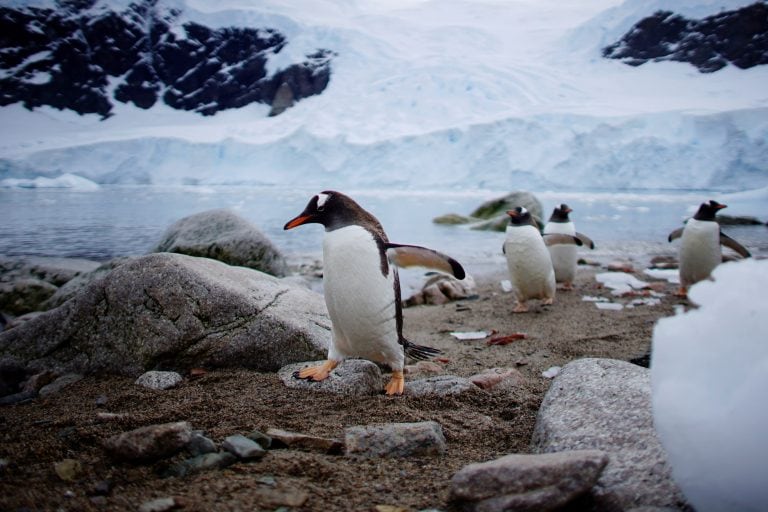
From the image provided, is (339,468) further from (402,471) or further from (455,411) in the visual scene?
(455,411)

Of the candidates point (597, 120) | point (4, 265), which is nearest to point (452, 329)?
point (4, 265)

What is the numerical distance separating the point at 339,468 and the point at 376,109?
84.1ft

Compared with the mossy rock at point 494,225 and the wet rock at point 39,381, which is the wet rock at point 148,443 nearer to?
the wet rock at point 39,381

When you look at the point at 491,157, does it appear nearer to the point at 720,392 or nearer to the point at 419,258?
the point at 419,258

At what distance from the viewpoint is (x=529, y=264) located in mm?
4910

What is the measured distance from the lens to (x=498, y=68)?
90.1ft

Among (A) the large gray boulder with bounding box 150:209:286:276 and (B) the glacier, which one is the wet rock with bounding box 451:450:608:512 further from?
(B) the glacier

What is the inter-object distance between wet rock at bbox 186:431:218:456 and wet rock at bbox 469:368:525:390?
4.33 feet

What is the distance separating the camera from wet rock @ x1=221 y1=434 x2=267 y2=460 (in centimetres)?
157

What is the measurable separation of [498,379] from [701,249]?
13.1ft

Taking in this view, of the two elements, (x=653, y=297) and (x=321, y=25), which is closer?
(x=653, y=297)

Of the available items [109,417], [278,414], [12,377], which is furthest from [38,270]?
[278,414]

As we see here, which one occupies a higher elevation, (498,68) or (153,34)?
(498,68)

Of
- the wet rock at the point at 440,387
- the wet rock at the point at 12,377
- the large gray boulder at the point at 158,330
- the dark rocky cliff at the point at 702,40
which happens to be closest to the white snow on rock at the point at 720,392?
the wet rock at the point at 440,387
